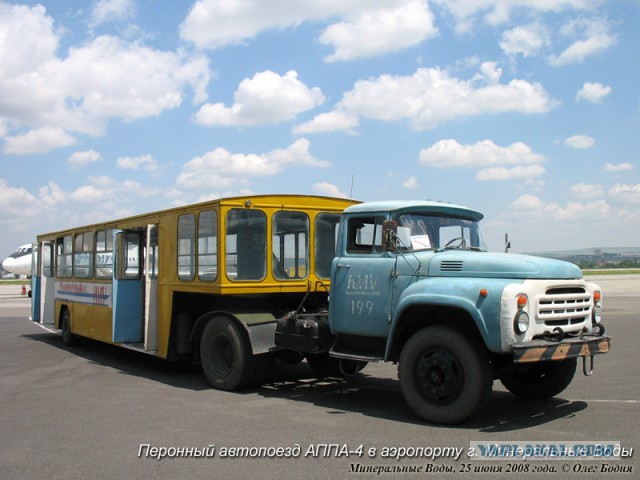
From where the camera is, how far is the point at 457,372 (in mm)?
6707

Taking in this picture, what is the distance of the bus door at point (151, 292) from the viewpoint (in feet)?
34.8

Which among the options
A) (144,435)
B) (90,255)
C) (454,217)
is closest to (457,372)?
(454,217)

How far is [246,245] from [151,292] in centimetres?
245

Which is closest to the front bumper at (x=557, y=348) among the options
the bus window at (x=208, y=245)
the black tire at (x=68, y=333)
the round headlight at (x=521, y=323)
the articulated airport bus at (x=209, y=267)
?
the round headlight at (x=521, y=323)

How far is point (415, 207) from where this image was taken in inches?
308

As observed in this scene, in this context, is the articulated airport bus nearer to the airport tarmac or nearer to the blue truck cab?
the airport tarmac

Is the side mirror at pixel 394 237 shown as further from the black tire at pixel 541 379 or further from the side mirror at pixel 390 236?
the black tire at pixel 541 379

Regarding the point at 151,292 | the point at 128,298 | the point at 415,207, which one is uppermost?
the point at 415,207

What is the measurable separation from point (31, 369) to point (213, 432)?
241 inches

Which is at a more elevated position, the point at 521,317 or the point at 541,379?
the point at 521,317

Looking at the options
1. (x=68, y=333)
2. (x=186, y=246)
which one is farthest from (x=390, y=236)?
(x=68, y=333)

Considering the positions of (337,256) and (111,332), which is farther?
(111,332)

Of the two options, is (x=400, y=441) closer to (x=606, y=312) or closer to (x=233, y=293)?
(x=233, y=293)

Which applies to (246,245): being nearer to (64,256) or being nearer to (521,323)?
(521,323)
